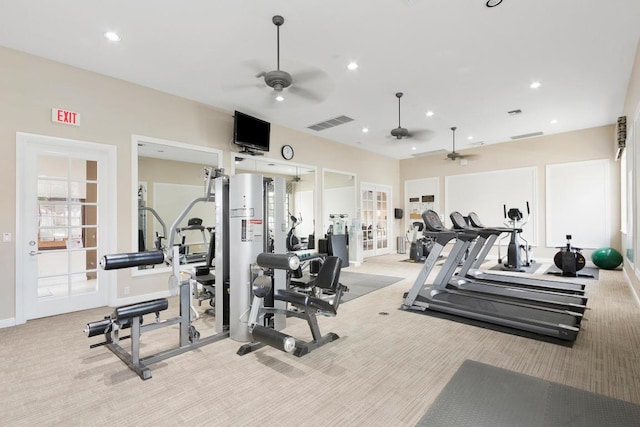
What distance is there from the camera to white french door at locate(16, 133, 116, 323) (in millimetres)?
3854

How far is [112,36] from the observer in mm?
3490

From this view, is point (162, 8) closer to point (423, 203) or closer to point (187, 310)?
point (187, 310)

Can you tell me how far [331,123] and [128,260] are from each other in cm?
502

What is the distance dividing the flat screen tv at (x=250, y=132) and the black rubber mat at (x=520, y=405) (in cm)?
493

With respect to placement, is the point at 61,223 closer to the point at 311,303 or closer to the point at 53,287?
the point at 53,287

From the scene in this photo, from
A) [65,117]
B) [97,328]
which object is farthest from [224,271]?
[65,117]

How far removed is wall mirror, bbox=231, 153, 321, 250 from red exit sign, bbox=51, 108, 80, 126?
2.71 m

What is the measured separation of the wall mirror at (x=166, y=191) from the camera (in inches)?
187

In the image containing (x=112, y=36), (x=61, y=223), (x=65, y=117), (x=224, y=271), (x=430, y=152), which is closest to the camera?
(x=224, y=271)

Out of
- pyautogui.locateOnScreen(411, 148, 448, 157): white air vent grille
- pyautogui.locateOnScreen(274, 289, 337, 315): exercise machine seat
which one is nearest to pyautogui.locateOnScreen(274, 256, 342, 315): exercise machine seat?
pyautogui.locateOnScreen(274, 289, 337, 315): exercise machine seat

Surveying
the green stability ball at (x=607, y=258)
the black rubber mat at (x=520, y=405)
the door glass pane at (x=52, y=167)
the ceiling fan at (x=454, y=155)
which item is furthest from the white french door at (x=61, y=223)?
the green stability ball at (x=607, y=258)

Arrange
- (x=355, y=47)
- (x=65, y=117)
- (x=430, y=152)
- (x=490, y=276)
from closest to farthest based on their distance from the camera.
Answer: (x=355, y=47) → (x=65, y=117) → (x=490, y=276) → (x=430, y=152)

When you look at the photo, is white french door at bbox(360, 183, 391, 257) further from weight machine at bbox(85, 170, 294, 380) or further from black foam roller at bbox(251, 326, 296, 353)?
black foam roller at bbox(251, 326, 296, 353)

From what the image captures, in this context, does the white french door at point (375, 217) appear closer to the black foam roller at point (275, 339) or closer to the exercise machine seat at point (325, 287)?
the exercise machine seat at point (325, 287)
